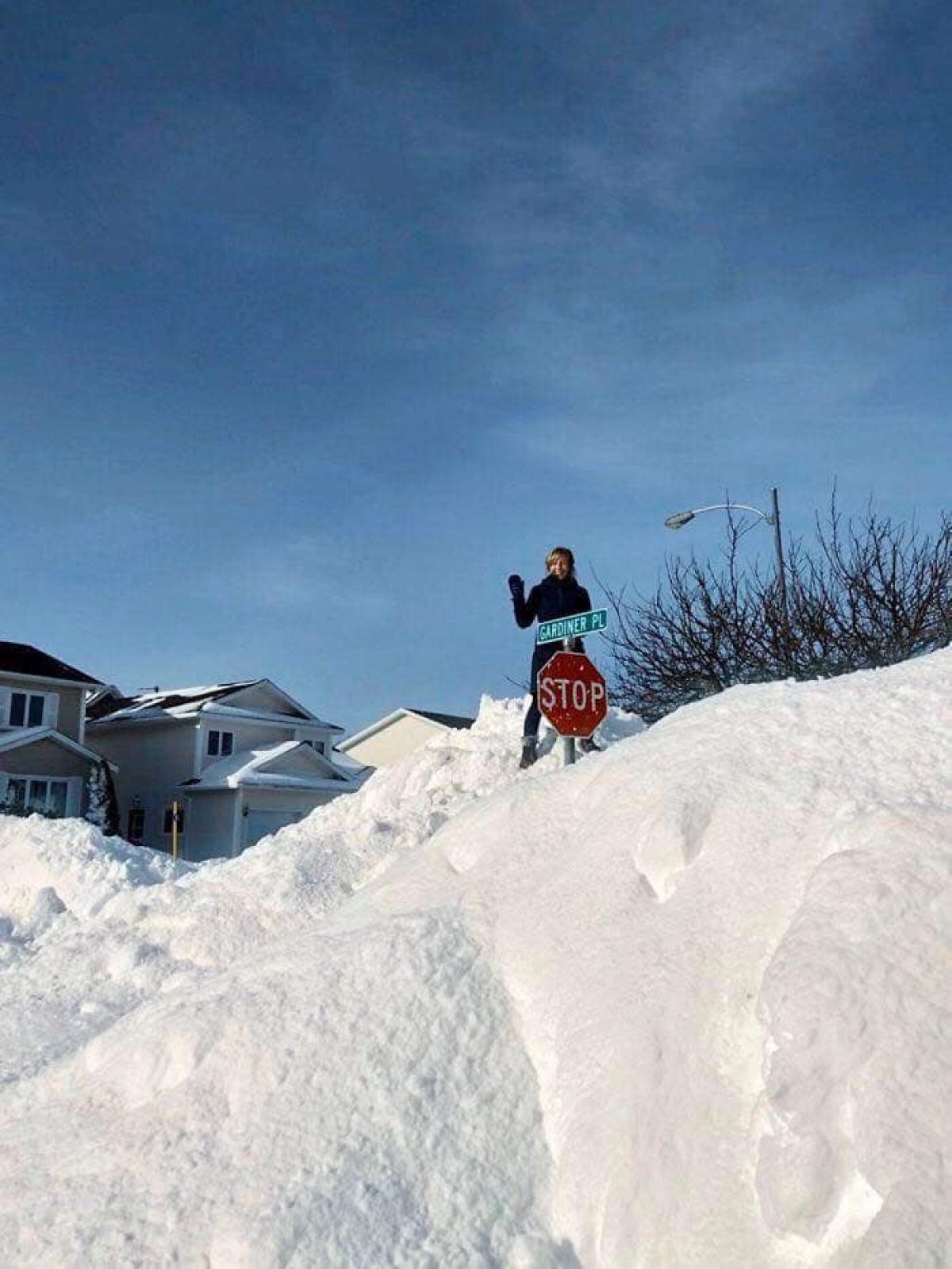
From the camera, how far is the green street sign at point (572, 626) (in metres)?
7.96

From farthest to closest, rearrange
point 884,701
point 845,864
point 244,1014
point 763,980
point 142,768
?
point 142,768 → point 884,701 → point 244,1014 → point 845,864 → point 763,980

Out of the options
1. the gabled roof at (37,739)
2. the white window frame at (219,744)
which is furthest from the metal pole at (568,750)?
the white window frame at (219,744)

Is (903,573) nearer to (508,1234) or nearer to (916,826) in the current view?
(916,826)

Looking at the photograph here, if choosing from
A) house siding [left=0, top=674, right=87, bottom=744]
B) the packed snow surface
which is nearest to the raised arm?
the packed snow surface

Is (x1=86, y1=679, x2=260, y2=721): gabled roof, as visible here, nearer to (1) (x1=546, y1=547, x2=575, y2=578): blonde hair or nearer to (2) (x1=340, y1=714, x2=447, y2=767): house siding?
(2) (x1=340, y1=714, x2=447, y2=767): house siding

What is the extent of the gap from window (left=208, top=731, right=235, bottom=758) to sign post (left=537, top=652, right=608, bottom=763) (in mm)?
25510

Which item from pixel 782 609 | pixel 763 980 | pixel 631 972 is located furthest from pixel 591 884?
pixel 782 609

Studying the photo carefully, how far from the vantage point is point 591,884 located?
4492 millimetres

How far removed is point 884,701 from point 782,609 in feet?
30.4

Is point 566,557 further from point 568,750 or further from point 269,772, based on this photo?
point 269,772

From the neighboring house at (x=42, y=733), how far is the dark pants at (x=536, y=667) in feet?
70.0

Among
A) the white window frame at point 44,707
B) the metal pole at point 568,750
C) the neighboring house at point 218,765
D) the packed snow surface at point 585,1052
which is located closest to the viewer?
the packed snow surface at point 585,1052

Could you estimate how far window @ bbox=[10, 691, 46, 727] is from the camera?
29156 millimetres

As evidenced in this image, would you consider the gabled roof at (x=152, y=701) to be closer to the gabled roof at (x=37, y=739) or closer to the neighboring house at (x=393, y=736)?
the gabled roof at (x=37, y=739)
